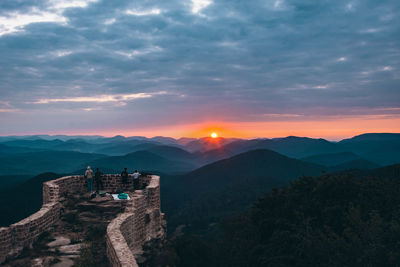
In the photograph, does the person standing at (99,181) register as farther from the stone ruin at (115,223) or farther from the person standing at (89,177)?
the person standing at (89,177)

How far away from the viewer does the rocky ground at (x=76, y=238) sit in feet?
35.7

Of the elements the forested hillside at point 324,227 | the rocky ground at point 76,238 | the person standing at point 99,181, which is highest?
the person standing at point 99,181

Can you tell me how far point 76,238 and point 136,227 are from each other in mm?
2715

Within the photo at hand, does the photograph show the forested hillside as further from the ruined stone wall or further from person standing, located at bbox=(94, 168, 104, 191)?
person standing, located at bbox=(94, 168, 104, 191)

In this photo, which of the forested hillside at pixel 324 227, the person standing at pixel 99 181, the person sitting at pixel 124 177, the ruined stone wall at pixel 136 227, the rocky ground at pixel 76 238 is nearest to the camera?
the ruined stone wall at pixel 136 227

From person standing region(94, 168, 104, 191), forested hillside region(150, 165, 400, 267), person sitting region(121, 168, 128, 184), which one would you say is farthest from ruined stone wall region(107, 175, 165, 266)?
person standing region(94, 168, 104, 191)

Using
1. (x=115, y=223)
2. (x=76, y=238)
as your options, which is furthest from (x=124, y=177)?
(x=115, y=223)

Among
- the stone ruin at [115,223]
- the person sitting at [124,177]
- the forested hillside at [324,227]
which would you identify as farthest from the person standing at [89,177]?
the forested hillside at [324,227]

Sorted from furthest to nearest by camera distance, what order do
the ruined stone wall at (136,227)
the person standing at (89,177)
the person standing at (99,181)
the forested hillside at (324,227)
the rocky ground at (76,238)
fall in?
the person standing at (99,181) < the person standing at (89,177) < the forested hillside at (324,227) < the rocky ground at (76,238) < the ruined stone wall at (136,227)

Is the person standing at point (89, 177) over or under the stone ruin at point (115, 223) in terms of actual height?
over

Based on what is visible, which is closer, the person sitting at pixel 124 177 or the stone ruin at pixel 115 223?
the stone ruin at pixel 115 223

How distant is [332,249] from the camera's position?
18.2 meters

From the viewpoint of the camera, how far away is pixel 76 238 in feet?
41.9

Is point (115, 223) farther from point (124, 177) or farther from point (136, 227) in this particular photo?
point (124, 177)
